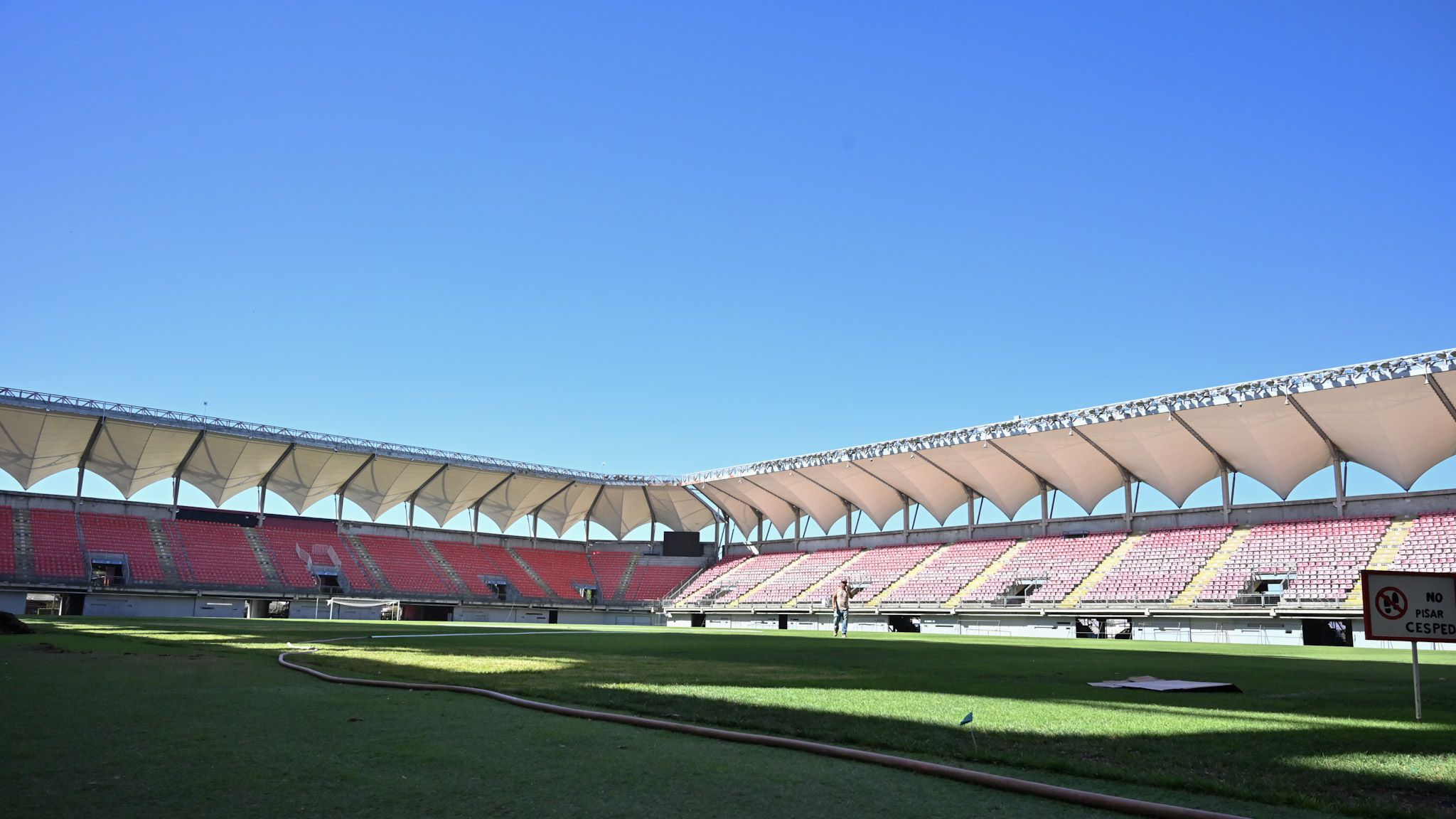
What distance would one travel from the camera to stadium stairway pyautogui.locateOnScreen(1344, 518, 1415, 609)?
1300 inches

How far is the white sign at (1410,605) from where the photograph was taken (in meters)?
7.71

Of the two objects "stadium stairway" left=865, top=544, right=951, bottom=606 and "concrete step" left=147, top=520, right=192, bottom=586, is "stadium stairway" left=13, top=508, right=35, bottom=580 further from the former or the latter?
"stadium stairway" left=865, top=544, right=951, bottom=606

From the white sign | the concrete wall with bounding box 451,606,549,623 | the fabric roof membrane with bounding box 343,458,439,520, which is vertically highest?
the fabric roof membrane with bounding box 343,458,439,520

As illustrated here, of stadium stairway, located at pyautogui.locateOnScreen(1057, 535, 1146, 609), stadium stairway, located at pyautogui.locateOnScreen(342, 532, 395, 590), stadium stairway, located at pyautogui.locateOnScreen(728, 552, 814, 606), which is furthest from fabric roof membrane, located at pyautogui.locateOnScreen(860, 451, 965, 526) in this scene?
stadium stairway, located at pyautogui.locateOnScreen(342, 532, 395, 590)

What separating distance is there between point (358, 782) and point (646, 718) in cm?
253

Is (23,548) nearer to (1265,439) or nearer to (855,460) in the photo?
(855,460)

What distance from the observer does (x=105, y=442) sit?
158ft

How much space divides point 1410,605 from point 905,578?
44577 millimetres

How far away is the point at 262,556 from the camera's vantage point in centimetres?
5347

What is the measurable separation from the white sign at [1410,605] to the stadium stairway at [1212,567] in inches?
1279

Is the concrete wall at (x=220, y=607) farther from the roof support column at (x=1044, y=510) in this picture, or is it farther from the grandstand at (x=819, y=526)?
the roof support column at (x=1044, y=510)

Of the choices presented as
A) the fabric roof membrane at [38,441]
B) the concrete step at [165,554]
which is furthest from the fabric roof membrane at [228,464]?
the fabric roof membrane at [38,441]

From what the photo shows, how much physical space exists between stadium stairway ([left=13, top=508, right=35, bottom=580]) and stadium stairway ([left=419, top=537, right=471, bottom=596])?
70.7 feet

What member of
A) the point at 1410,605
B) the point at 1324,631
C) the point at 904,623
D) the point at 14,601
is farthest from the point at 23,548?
the point at 1324,631
